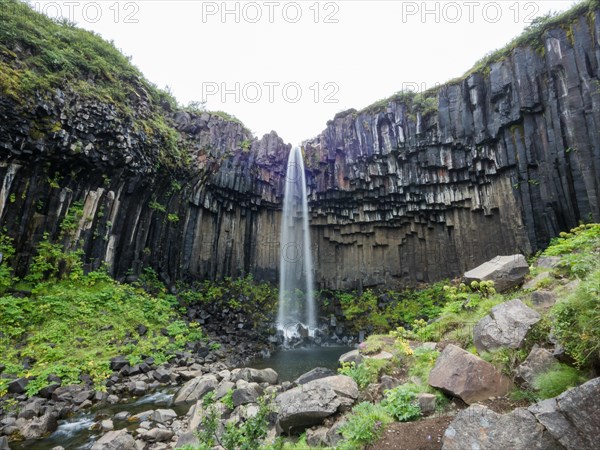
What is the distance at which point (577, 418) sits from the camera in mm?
2973

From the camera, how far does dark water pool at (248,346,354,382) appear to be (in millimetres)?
13914

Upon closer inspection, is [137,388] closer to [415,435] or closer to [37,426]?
[37,426]

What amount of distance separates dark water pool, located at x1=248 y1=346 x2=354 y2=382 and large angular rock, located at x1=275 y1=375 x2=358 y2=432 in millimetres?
6830

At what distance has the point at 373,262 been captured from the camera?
91.3 feet

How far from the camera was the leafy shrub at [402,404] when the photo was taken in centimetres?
450

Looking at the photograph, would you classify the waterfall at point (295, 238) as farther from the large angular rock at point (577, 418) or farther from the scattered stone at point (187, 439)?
the large angular rock at point (577, 418)

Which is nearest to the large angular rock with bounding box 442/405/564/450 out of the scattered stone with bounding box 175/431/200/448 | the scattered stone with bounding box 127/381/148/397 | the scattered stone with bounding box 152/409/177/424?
the scattered stone with bounding box 175/431/200/448

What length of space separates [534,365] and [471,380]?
78 cm

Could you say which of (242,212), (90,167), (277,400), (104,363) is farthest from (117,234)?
(277,400)

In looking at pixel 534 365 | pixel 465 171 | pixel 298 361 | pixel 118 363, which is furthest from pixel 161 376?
pixel 465 171

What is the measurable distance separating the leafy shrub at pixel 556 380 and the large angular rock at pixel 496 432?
1.59 ft

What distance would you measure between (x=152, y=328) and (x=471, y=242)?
20706mm

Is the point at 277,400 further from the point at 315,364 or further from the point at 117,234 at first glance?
the point at 117,234

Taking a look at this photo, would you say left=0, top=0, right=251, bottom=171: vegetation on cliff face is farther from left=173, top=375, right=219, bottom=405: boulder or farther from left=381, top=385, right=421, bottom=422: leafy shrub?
left=381, top=385, right=421, bottom=422: leafy shrub
